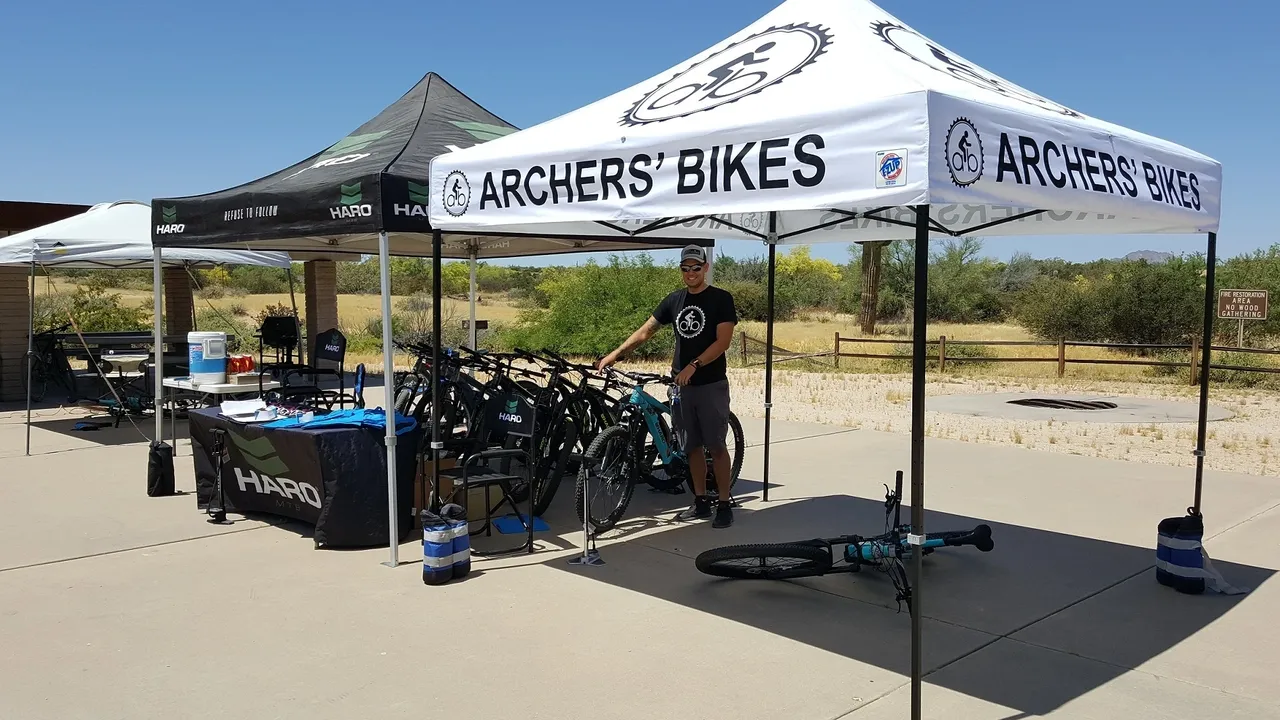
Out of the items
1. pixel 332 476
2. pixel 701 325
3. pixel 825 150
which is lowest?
pixel 332 476

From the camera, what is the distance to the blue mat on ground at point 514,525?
6.50 m

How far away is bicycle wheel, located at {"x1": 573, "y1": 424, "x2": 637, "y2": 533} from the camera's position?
6395mm

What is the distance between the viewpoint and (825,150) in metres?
3.89

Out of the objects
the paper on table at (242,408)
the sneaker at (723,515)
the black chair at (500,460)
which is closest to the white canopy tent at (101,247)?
the paper on table at (242,408)

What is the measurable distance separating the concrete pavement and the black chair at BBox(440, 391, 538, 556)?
381mm

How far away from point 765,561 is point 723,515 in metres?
1.19

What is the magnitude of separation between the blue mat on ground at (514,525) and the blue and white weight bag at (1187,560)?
3.82m

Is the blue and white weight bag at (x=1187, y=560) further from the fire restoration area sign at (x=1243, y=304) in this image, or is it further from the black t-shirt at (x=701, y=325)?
the fire restoration area sign at (x=1243, y=304)

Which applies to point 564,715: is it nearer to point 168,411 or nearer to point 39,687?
point 39,687

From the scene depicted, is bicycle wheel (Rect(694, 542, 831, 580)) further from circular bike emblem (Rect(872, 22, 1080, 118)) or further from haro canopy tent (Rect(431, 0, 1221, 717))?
circular bike emblem (Rect(872, 22, 1080, 118))

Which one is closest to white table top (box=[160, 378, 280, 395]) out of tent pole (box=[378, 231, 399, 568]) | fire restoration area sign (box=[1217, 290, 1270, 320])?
tent pole (box=[378, 231, 399, 568])

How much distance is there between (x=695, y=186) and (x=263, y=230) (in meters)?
3.60

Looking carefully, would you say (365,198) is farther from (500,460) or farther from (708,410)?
(708,410)

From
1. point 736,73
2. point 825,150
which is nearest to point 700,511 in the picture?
point 736,73
